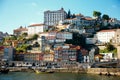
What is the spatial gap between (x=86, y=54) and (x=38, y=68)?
3710 millimetres

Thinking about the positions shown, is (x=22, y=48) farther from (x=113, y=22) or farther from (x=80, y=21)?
(x=113, y=22)

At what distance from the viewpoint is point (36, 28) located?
25516 mm

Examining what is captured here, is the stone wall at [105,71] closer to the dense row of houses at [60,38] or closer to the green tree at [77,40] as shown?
the dense row of houses at [60,38]

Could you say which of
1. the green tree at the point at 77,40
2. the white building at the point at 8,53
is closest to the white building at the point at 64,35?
the green tree at the point at 77,40

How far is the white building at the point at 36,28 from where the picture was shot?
2500cm

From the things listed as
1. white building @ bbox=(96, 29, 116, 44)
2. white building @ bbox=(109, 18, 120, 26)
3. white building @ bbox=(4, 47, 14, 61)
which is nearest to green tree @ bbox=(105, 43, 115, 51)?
white building @ bbox=(96, 29, 116, 44)

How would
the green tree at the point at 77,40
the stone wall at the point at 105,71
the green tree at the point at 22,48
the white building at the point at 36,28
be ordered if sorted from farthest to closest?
the white building at the point at 36,28 → the green tree at the point at 77,40 → the green tree at the point at 22,48 → the stone wall at the point at 105,71

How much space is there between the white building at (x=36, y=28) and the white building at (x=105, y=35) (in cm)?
419

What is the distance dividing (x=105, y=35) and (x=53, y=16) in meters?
5.09

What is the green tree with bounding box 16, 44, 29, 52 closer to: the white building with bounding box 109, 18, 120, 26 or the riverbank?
the riverbank

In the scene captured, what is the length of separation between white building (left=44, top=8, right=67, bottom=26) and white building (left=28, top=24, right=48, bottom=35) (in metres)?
1.25

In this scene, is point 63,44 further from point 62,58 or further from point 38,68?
point 38,68

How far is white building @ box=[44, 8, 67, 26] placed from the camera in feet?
86.0

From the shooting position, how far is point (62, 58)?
20.3m
